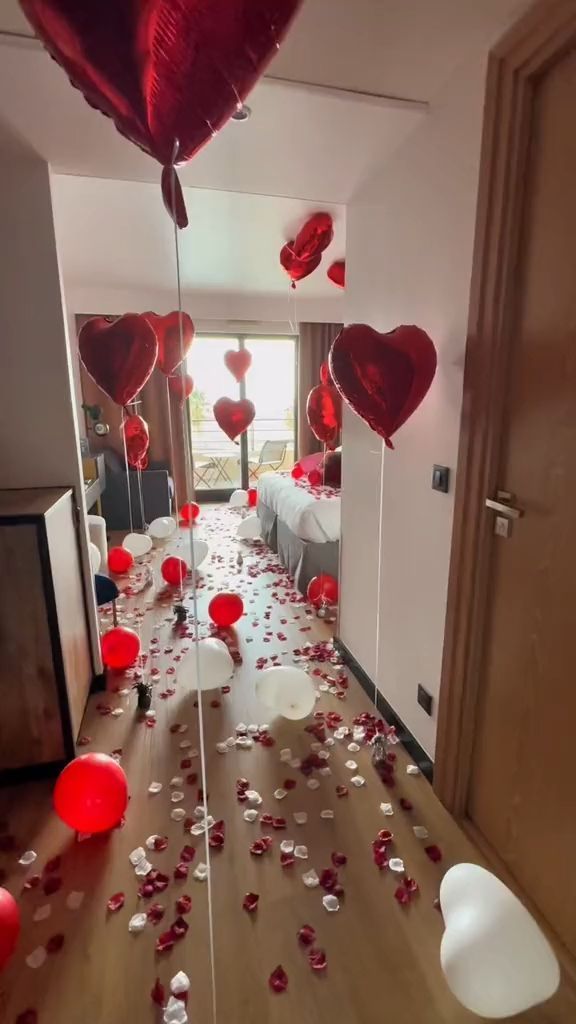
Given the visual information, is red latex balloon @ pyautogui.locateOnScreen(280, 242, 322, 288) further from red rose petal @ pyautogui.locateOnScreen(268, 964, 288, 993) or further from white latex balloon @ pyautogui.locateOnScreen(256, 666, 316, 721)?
red rose petal @ pyautogui.locateOnScreen(268, 964, 288, 993)

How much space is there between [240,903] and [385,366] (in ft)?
5.10

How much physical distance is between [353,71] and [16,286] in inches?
52.5

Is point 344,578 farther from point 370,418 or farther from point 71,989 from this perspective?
point 71,989

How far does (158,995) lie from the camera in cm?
111

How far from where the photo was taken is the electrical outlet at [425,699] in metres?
1.68

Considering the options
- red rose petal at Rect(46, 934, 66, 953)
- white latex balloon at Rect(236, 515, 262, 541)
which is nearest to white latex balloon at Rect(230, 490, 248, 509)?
white latex balloon at Rect(236, 515, 262, 541)

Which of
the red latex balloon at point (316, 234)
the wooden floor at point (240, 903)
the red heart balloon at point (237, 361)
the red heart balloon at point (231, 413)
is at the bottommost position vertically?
the wooden floor at point (240, 903)

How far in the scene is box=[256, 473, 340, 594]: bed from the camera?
10.6ft

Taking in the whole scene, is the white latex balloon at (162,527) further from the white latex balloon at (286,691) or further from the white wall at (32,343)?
the white latex balloon at (286,691)

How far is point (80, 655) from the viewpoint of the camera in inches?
79.0

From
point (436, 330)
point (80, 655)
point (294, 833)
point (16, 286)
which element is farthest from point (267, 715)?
point (16, 286)

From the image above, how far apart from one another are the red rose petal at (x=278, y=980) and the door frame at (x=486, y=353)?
2.28 feet

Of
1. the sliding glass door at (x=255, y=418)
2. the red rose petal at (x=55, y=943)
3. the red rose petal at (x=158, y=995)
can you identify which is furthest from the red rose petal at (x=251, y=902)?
the sliding glass door at (x=255, y=418)

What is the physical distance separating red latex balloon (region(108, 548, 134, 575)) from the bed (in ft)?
3.84
